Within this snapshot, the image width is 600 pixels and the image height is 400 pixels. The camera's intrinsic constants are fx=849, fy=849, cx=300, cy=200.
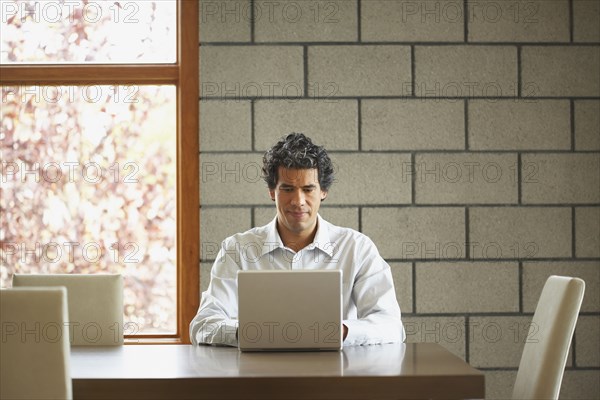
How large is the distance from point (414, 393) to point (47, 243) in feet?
7.43

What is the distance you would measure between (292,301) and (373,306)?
545mm

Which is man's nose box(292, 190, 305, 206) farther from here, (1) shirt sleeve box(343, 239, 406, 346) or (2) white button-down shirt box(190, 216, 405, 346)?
(1) shirt sleeve box(343, 239, 406, 346)

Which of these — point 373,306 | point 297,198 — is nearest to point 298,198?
point 297,198

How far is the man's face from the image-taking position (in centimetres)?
301

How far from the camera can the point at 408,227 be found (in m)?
3.72

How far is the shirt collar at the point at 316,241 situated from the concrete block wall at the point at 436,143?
22.7 inches

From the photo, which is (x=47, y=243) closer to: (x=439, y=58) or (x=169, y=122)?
(x=169, y=122)

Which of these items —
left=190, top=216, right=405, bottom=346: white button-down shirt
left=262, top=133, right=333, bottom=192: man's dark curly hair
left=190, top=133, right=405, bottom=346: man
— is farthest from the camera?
left=262, top=133, right=333, bottom=192: man's dark curly hair

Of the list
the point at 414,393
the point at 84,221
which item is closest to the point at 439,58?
the point at 84,221

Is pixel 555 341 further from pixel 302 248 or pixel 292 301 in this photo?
pixel 302 248

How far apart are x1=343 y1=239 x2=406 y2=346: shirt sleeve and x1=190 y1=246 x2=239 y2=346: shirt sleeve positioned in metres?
0.38

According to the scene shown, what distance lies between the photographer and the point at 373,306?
2.88 meters

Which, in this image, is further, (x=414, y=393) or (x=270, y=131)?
(x=270, y=131)

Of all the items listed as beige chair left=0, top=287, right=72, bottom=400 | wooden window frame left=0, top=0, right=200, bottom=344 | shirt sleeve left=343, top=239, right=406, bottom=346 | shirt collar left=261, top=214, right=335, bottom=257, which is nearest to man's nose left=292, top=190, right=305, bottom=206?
shirt collar left=261, top=214, right=335, bottom=257
